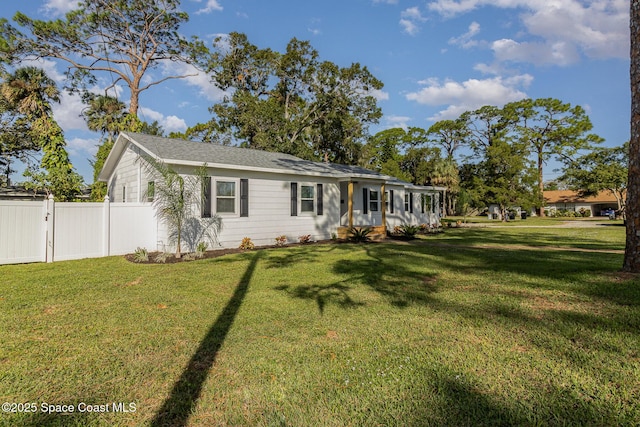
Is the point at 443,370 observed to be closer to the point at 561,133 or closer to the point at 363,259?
the point at 363,259

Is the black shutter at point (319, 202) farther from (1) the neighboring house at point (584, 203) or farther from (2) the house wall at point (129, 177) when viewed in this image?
(1) the neighboring house at point (584, 203)

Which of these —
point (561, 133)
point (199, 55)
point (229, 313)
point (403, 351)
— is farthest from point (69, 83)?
point (561, 133)

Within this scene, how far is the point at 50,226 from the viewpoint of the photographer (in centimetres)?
870

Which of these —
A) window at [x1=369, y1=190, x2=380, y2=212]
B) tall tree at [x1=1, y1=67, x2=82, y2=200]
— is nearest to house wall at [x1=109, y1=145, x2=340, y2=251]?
tall tree at [x1=1, y1=67, x2=82, y2=200]

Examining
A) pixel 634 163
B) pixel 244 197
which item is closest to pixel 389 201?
pixel 244 197

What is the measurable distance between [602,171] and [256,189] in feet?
142

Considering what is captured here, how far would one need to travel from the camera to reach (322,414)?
7.56 ft

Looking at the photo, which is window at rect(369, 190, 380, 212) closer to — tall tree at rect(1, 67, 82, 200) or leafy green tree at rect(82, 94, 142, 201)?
tall tree at rect(1, 67, 82, 200)

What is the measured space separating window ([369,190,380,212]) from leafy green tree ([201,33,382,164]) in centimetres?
1108

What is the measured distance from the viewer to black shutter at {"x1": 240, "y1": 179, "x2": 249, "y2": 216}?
1174 centimetres

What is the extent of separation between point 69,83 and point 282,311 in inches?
1142

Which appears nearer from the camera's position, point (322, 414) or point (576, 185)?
point (322, 414)

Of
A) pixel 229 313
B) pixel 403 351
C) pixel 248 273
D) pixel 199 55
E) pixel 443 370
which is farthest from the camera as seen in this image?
pixel 199 55

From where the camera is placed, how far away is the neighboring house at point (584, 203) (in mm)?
51812
